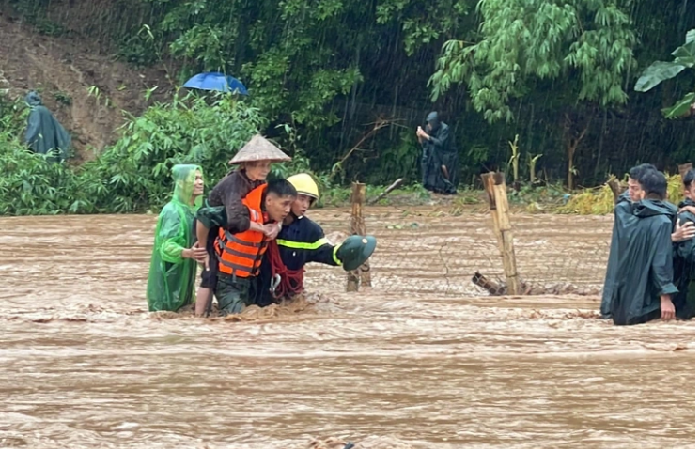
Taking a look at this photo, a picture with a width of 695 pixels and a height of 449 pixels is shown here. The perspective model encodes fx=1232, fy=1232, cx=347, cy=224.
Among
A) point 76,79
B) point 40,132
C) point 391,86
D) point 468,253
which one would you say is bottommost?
point 468,253

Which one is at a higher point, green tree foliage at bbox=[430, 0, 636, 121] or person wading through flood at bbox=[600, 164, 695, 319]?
green tree foliage at bbox=[430, 0, 636, 121]

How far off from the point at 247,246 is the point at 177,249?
1.61 feet

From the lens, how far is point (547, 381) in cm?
687

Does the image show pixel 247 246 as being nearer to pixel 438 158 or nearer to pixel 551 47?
pixel 551 47

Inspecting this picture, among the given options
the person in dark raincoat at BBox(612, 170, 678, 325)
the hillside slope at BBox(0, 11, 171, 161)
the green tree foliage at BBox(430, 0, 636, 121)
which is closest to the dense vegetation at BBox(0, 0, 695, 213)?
the green tree foliage at BBox(430, 0, 636, 121)

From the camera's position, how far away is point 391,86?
24.3 m

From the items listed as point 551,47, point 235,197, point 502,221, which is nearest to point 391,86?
point 551,47

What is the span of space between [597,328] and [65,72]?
1890 centimetres

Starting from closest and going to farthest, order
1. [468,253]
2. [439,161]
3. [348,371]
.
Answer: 1. [348,371]
2. [468,253]
3. [439,161]

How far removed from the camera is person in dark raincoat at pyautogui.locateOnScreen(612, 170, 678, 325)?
321 inches

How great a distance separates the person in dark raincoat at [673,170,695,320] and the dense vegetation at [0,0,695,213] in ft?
33.0

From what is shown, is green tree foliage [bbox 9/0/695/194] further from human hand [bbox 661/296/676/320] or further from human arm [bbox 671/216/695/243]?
human hand [bbox 661/296/676/320]

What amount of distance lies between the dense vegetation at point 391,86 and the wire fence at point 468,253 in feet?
9.21

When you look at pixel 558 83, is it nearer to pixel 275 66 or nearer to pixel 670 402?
pixel 275 66
